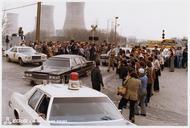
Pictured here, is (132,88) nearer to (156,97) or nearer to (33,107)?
(33,107)

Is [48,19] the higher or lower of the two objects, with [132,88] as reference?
higher

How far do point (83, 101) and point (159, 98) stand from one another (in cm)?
447

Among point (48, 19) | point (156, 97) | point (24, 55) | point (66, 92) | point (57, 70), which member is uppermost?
point (48, 19)

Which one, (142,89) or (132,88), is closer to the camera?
(132,88)

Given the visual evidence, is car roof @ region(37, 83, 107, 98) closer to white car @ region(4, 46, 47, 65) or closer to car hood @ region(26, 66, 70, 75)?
car hood @ region(26, 66, 70, 75)

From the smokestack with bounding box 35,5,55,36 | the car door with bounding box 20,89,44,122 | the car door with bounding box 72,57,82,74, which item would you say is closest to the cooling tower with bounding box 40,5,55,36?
the smokestack with bounding box 35,5,55,36

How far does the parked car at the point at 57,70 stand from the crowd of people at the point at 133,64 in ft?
2.82

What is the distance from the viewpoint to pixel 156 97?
985 cm

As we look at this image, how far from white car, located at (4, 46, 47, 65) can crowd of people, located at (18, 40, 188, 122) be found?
235 mm

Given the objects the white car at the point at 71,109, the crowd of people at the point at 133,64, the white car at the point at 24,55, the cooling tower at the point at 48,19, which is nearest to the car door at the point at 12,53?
the white car at the point at 24,55

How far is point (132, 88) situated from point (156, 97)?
276 cm

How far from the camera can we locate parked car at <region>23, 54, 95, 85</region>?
1043 centimetres

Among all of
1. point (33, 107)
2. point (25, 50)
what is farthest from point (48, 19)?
point (25, 50)

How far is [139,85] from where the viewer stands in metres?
7.33
